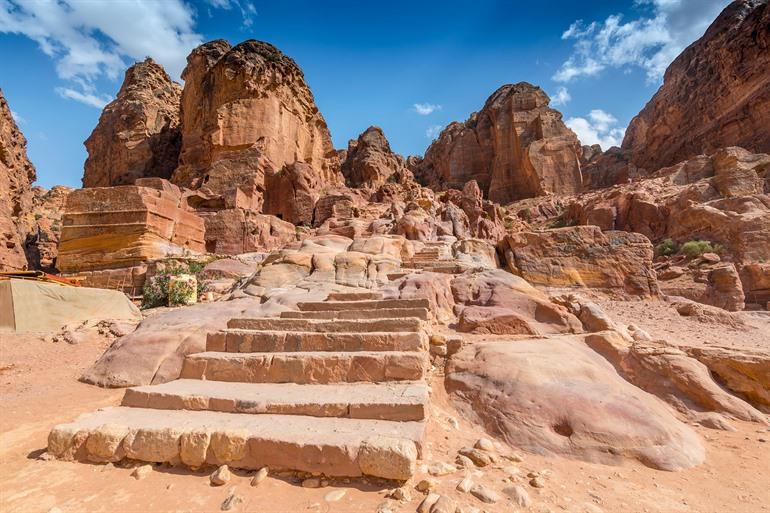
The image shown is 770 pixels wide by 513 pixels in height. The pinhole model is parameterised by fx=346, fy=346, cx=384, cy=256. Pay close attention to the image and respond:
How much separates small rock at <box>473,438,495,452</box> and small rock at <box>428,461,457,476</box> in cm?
40

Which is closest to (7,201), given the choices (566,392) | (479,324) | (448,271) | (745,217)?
(448,271)

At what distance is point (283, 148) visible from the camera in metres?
28.9

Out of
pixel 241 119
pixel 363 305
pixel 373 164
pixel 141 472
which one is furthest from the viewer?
pixel 373 164

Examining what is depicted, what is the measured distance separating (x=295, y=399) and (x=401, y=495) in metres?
1.33

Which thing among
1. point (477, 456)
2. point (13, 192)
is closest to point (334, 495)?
point (477, 456)

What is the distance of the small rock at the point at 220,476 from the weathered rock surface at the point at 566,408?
2200 mm

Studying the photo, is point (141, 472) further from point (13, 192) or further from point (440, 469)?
point (13, 192)

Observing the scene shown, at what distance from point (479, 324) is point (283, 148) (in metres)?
27.4

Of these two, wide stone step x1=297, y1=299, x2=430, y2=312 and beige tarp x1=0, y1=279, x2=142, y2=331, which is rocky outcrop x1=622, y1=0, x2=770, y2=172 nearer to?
wide stone step x1=297, y1=299, x2=430, y2=312

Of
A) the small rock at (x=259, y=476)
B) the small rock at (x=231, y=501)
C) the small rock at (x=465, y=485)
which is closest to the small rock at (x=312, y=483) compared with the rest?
the small rock at (x=259, y=476)

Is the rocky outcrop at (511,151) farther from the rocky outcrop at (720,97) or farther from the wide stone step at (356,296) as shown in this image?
the wide stone step at (356,296)

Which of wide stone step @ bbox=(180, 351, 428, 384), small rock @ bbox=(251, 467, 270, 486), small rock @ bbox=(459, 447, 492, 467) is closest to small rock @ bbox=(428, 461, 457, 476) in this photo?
small rock @ bbox=(459, 447, 492, 467)

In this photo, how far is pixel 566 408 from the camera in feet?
10.5

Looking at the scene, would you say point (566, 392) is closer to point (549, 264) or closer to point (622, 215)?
point (549, 264)
